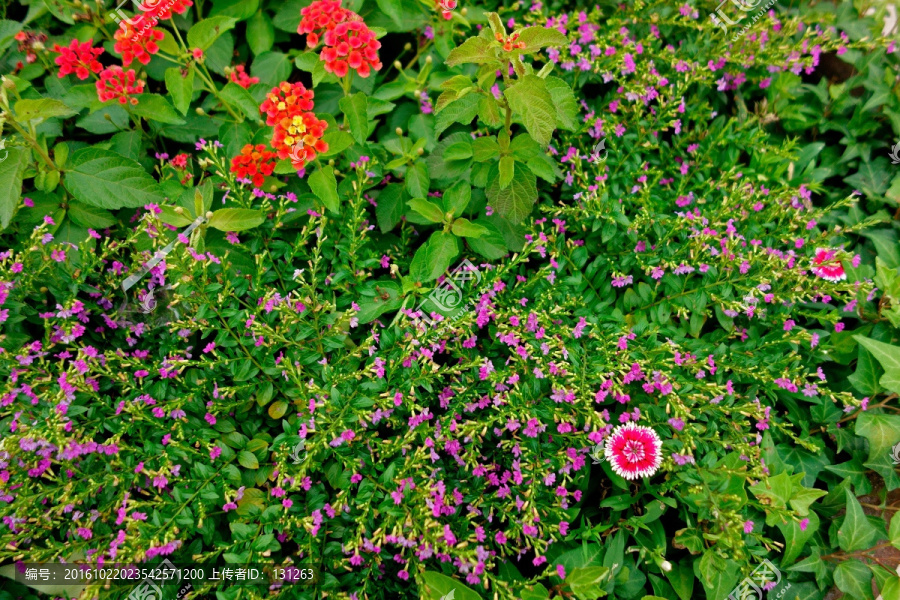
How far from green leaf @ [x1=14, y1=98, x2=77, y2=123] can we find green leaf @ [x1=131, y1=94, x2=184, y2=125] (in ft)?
1.15

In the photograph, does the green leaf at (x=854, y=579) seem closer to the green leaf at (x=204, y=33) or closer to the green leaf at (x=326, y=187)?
the green leaf at (x=326, y=187)

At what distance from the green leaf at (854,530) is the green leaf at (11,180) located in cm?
319

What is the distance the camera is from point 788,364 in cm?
221

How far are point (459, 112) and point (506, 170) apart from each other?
0.29 meters

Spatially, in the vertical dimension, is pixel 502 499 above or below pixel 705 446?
below

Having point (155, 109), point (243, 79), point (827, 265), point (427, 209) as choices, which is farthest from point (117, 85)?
point (827, 265)

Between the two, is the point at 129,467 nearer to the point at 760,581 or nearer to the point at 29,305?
the point at 29,305

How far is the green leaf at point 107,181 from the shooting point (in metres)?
2.18

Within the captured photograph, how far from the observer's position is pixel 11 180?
202 cm

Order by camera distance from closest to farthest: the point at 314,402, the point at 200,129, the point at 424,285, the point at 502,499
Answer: the point at 314,402 → the point at 502,499 → the point at 424,285 → the point at 200,129

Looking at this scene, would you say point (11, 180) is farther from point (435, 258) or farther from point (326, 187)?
point (435, 258)

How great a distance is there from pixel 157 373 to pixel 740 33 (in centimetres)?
291

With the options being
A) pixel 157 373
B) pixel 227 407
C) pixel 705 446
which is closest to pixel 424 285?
pixel 227 407

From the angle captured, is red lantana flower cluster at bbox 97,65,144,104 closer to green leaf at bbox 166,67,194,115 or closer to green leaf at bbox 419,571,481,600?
green leaf at bbox 166,67,194,115
